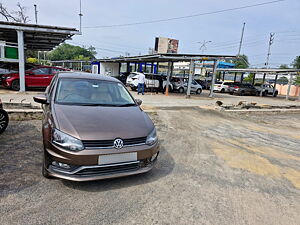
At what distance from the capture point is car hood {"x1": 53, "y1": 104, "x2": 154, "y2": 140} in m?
2.66

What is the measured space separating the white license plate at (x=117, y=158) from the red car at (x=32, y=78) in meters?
10.9

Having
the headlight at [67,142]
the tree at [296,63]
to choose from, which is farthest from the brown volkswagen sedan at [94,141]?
the tree at [296,63]

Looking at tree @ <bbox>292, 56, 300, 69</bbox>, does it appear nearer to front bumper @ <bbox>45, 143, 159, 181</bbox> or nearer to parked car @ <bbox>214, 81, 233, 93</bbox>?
parked car @ <bbox>214, 81, 233, 93</bbox>

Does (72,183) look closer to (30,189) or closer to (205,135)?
(30,189)

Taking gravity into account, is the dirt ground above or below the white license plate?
below

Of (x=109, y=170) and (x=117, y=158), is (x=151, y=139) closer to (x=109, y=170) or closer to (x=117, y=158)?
(x=117, y=158)

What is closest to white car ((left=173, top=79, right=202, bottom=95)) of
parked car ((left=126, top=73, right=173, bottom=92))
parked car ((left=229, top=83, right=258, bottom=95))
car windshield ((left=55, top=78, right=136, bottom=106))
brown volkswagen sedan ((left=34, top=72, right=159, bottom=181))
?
parked car ((left=126, top=73, right=173, bottom=92))

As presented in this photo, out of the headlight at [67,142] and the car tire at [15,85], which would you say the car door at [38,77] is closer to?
the car tire at [15,85]

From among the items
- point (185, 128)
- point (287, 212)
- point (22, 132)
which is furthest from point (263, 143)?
point (22, 132)

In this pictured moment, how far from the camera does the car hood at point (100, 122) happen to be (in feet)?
8.73

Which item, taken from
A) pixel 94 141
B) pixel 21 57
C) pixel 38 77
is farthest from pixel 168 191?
pixel 38 77

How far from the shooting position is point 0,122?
456 cm

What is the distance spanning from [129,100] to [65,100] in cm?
124

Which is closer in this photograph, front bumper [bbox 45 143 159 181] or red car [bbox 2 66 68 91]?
front bumper [bbox 45 143 159 181]
